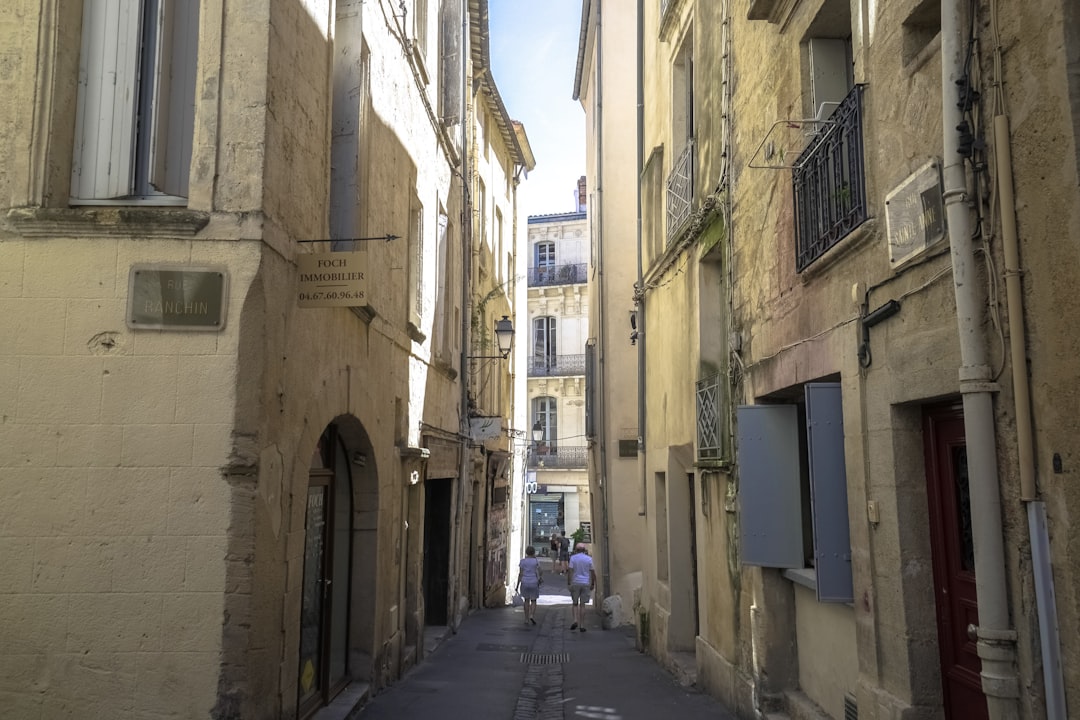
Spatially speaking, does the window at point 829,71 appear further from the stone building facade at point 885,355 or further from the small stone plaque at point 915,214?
the small stone plaque at point 915,214

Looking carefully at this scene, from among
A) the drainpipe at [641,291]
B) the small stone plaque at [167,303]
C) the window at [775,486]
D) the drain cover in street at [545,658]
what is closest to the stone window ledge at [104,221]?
the small stone plaque at [167,303]

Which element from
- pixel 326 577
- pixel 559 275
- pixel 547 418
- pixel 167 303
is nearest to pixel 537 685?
pixel 326 577

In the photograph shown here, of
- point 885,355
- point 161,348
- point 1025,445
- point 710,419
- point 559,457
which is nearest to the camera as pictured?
point 1025,445

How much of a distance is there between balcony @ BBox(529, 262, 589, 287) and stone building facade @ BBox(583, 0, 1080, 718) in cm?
2611

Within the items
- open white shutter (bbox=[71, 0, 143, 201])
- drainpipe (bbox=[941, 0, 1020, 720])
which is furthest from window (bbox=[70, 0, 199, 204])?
drainpipe (bbox=[941, 0, 1020, 720])

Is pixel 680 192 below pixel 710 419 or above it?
above

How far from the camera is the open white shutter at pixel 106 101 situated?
217 inches

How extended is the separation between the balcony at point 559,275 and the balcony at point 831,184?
2952 centimetres

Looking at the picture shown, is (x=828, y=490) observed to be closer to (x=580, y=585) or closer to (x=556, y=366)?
(x=580, y=585)

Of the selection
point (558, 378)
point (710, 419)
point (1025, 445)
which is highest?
point (558, 378)

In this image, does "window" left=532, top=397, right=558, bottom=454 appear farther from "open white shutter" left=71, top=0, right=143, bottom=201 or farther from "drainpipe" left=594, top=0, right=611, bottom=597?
"open white shutter" left=71, top=0, right=143, bottom=201

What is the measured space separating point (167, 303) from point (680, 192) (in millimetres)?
6468

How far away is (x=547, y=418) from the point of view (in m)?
35.9

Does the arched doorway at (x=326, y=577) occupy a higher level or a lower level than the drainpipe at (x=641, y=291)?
lower
